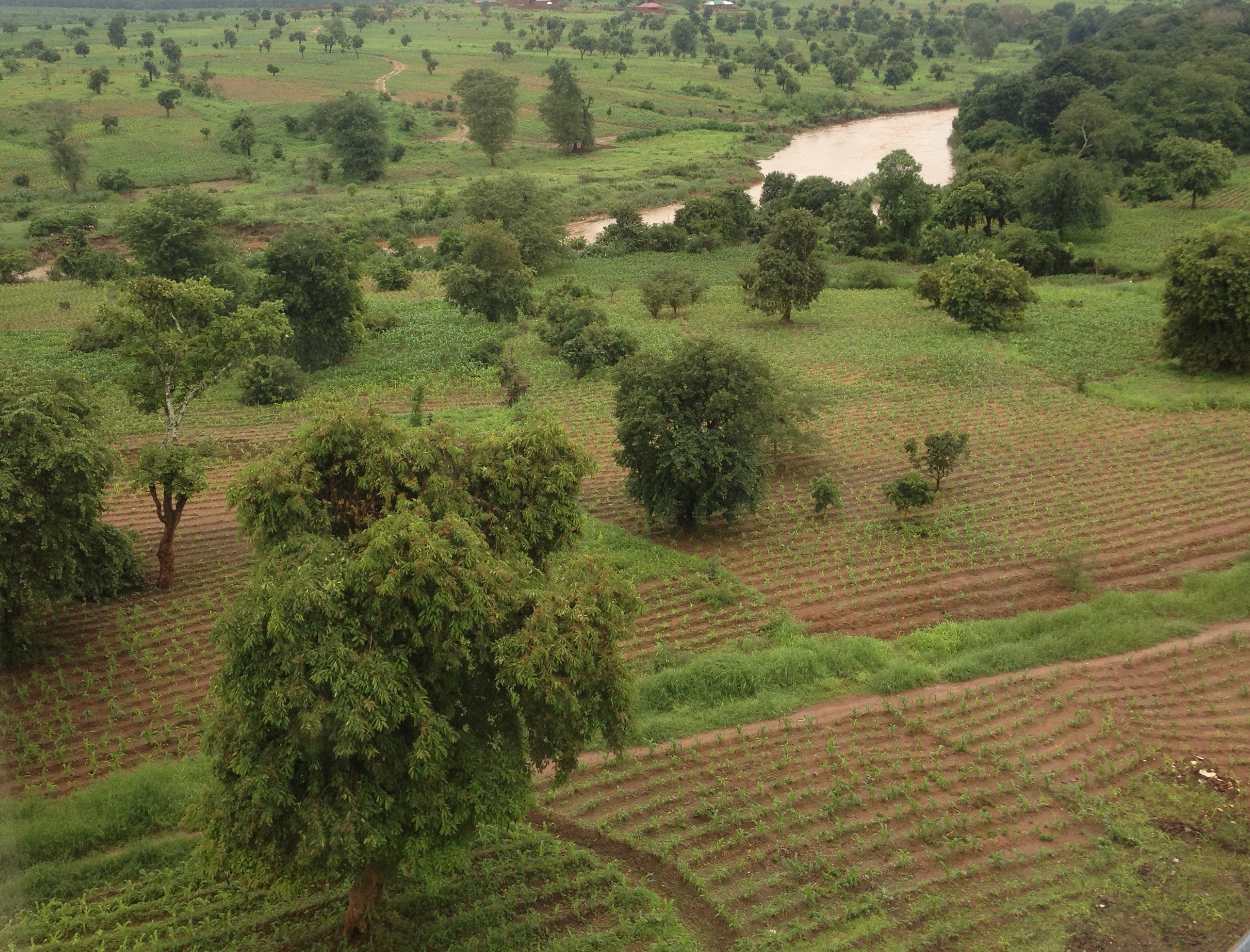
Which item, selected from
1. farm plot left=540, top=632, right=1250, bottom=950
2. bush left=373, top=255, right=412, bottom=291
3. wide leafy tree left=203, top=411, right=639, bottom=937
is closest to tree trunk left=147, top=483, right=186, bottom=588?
wide leafy tree left=203, top=411, right=639, bottom=937

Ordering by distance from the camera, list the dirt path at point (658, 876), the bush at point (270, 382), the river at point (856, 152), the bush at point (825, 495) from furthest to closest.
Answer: the river at point (856, 152)
the bush at point (270, 382)
the bush at point (825, 495)
the dirt path at point (658, 876)

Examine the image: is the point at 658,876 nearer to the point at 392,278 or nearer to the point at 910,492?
the point at 910,492

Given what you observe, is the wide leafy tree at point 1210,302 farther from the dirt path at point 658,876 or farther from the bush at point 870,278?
the dirt path at point 658,876

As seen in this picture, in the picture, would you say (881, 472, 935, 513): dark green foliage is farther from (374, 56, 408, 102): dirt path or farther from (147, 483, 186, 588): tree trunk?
(374, 56, 408, 102): dirt path

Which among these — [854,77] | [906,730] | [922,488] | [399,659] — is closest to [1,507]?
[399,659]

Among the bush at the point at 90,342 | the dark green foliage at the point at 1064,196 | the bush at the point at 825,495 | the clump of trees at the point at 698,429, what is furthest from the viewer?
the dark green foliage at the point at 1064,196

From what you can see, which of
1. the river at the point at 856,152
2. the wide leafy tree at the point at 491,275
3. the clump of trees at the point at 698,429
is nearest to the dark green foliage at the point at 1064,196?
the river at the point at 856,152
